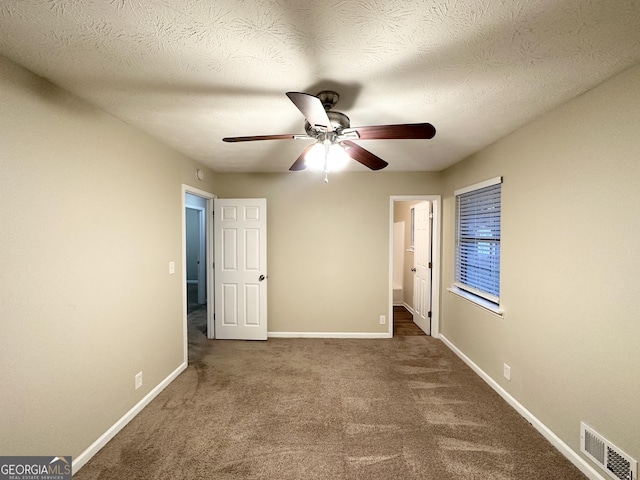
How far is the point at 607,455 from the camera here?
4.97 ft

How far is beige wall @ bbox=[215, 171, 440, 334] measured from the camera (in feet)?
12.6

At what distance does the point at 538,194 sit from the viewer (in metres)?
2.02

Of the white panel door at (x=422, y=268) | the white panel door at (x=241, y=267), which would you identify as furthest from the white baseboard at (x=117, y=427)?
the white panel door at (x=422, y=268)

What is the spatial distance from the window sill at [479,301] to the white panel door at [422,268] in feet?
1.83

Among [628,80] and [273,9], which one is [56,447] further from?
[628,80]

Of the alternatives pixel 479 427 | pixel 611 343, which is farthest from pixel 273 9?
pixel 479 427

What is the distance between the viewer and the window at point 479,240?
2.63m

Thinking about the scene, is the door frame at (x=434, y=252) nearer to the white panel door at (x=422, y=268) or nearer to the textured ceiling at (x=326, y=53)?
the white panel door at (x=422, y=268)

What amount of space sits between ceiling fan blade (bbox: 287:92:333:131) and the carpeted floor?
2047 millimetres

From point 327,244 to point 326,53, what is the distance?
2.73 meters

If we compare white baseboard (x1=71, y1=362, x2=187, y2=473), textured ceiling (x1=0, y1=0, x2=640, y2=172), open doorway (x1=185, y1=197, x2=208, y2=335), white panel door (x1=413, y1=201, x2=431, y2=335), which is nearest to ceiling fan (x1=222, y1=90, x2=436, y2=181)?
textured ceiling (x1=0, y1=0, x2=640, y2=172)

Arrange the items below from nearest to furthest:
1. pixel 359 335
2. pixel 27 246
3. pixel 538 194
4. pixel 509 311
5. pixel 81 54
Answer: pixel 81 54 → pixel 27 246 → pixel 538 194 → pixel 509 311 → pixel 359 335

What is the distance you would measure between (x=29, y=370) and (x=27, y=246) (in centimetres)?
64

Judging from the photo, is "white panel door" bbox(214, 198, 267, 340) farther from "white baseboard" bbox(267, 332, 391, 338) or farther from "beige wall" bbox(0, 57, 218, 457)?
"beige wall" bbox(0, 57, 218, 457)
